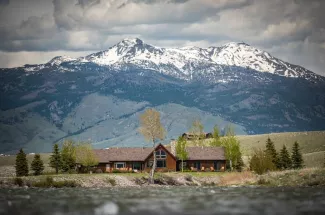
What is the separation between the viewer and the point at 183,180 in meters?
103

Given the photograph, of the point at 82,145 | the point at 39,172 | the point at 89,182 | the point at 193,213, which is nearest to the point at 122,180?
the point at 89,182

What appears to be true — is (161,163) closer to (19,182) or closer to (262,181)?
(19,182)

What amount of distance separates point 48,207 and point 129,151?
85.8 meters

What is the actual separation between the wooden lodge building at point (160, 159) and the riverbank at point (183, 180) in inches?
746

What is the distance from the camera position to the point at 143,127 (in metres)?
107

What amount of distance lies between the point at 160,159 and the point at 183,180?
80.7ft

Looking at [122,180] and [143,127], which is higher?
[143,127]

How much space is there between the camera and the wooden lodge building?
126938 millimetres

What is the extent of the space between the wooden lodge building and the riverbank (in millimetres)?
18952

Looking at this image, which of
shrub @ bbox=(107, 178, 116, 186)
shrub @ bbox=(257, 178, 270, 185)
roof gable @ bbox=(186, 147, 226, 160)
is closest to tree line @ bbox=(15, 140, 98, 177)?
shrub @ bbox=(107, 178, 116, 186)

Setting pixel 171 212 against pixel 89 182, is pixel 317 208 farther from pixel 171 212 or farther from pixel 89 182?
pixel 89 182

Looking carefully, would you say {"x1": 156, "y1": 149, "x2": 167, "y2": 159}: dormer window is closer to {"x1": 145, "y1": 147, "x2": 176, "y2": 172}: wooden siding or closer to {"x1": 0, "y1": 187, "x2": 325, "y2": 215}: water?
{"x1": 145, "y1": 147, "x2": 176, "y2": 172}: wooden siding

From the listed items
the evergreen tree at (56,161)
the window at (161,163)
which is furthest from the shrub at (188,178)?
→ the evergreen tree at (56,161)

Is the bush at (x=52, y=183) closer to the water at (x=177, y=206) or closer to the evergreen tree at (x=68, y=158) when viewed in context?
the evergreen tree at (x=68, y=158)
